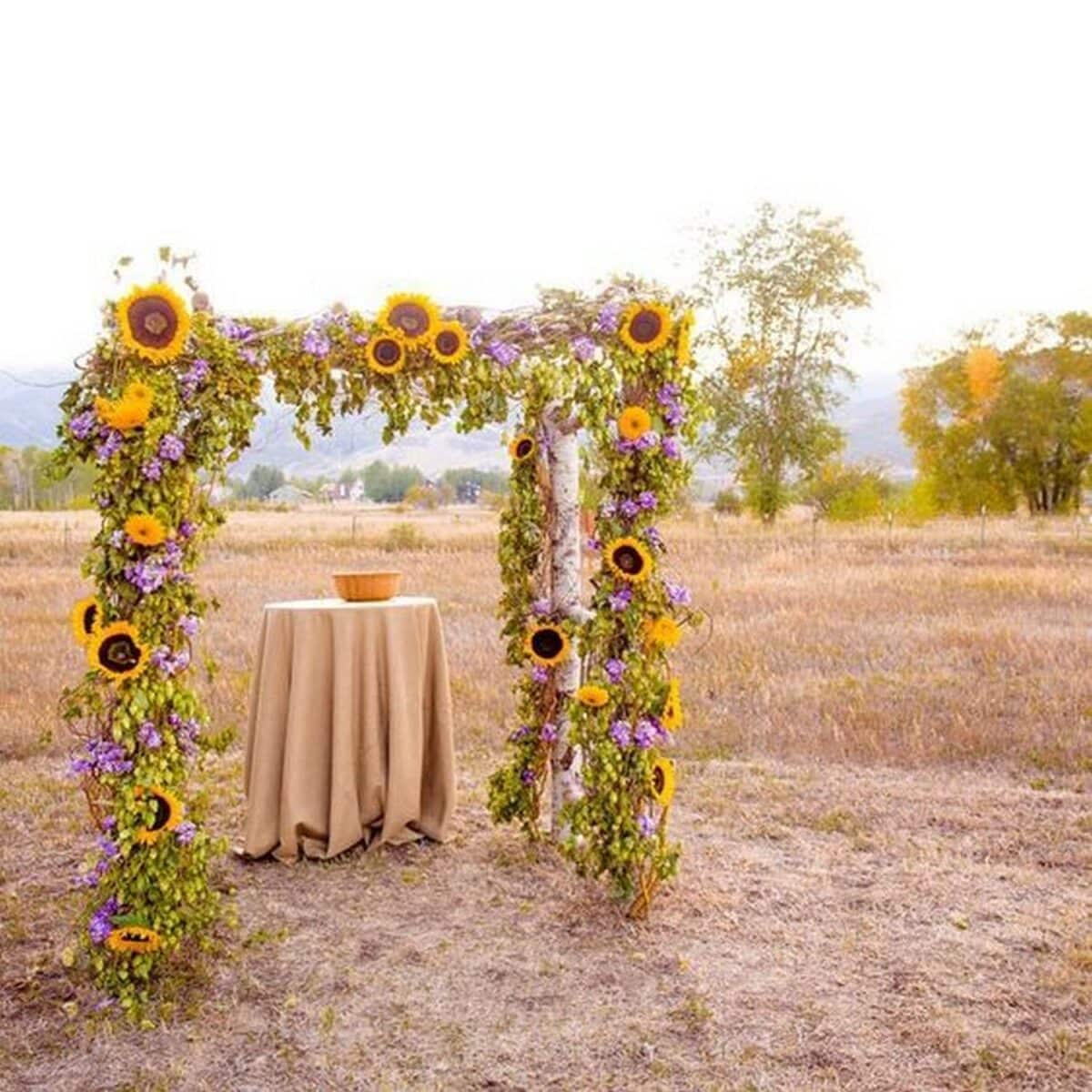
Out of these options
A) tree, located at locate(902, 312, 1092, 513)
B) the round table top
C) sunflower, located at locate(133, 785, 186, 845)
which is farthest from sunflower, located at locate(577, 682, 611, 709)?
tree, located at locate(902, 312, 1092, 513)

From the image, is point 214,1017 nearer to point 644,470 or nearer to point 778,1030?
point 778,1030

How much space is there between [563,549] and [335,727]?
145 cm

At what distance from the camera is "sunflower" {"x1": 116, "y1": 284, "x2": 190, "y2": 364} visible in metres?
4.71

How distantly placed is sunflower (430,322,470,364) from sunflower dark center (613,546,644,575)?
3.58 ft

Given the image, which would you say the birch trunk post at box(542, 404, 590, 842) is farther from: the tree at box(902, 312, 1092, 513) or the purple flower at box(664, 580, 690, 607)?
the tree at box(902, 312, 1092, 513)

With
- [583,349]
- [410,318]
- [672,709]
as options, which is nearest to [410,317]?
[410,318]

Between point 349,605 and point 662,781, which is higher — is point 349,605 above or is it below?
above

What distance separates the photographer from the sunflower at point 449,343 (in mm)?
5453

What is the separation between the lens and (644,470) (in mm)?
5582

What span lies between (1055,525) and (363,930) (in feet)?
96.9

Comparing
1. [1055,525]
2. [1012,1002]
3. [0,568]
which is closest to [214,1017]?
[1012,1002]

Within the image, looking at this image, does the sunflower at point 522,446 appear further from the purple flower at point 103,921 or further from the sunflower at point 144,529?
the purple flower at point 103,921

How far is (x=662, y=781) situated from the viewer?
565cm

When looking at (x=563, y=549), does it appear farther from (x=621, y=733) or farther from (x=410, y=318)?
(x=410, y=318)
